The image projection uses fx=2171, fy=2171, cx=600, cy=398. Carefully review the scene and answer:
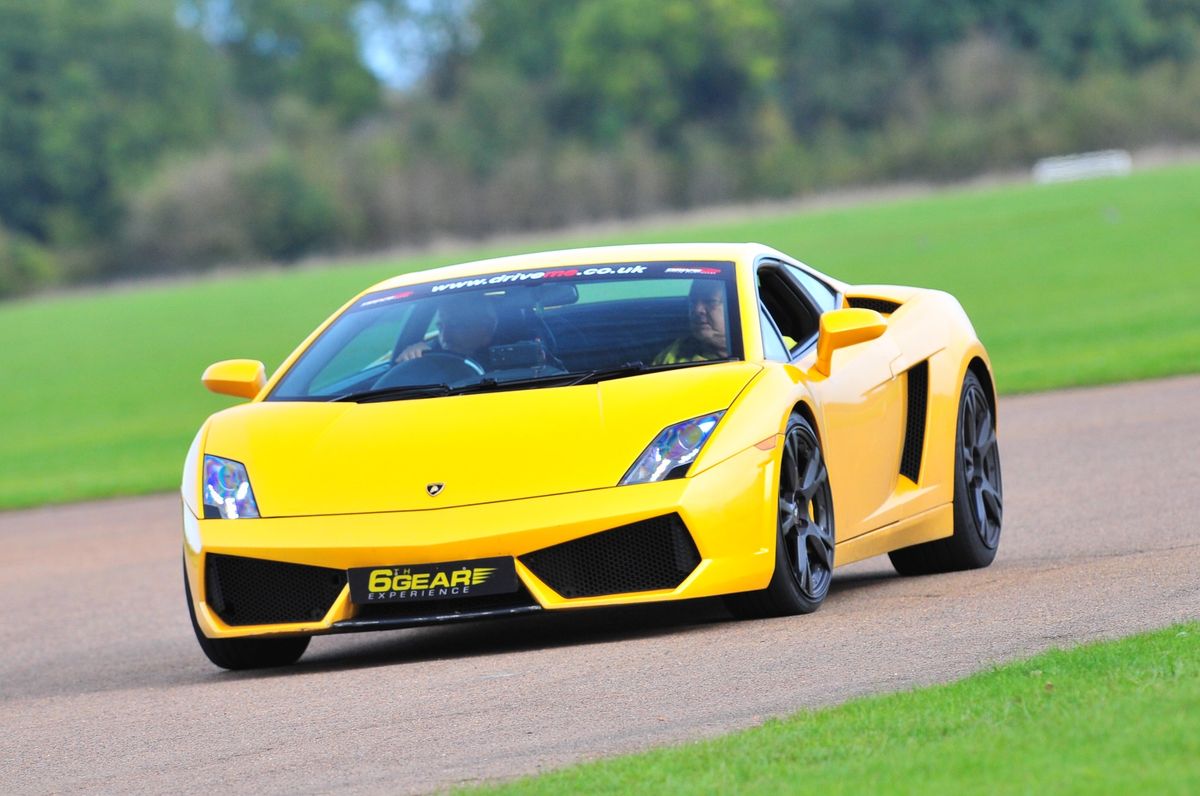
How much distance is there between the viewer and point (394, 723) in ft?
18.6

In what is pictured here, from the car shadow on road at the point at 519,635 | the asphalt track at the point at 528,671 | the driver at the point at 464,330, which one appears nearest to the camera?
the asphalt track at the point at 528,671

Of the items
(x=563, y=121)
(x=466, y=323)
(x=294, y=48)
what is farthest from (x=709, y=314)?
(x=294, y=48)

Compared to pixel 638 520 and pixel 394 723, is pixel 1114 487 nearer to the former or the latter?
pixel 638 520

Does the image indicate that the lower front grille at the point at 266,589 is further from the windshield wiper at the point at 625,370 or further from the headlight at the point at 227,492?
the windshield wiper at the point at 625,370

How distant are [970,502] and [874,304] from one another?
94 cm

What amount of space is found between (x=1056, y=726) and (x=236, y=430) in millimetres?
3556

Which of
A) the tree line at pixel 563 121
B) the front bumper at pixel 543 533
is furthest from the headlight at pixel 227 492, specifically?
the tree line at pixel 563 121

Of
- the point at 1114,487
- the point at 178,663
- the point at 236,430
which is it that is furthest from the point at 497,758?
the point at 1114,487

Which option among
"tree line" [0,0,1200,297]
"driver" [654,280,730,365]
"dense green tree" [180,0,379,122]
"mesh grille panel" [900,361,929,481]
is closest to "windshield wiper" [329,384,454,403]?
"driver" [654,280,730,365]

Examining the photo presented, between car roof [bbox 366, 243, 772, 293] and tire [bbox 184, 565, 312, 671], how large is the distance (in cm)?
163

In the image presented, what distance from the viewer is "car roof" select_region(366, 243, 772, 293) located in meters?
8.02

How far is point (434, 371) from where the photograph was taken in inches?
296

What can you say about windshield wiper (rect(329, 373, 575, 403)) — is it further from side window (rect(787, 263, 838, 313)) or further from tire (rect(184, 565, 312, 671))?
side window (rect(787, 263, 838, 313))

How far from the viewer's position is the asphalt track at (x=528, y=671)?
5.27 m
